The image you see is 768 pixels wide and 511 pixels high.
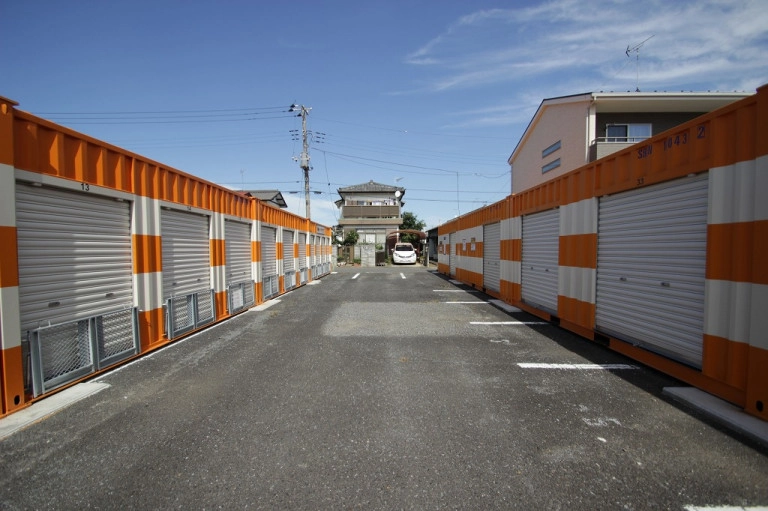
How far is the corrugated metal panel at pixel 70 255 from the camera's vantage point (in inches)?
166

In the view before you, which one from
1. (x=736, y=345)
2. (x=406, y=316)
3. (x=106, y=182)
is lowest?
(x=406, y=316)

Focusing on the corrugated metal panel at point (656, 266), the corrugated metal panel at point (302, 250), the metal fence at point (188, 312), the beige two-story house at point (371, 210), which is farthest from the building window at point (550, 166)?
the beige two-story house at point (371, 210)

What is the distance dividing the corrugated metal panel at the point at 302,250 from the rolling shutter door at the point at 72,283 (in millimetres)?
11927

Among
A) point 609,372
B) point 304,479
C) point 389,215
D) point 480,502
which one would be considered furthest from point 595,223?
point 389,215

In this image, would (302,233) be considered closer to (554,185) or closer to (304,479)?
(554,185)

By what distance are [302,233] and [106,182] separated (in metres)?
13.0

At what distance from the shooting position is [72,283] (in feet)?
15.9

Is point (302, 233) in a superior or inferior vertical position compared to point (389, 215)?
inferior

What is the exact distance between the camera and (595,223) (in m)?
6.38

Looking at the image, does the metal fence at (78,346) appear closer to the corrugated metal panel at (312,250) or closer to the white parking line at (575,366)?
the white parking line at (575,366)

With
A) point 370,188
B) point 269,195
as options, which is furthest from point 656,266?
point 370,188

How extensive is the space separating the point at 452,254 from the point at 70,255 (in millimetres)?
17974

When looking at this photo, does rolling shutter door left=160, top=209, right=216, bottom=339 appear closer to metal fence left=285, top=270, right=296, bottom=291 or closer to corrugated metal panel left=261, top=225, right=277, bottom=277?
corrugated metal panel left=261, top=225, right=277, bottom=277

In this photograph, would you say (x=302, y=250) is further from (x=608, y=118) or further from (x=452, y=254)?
(x=608, y=118)
